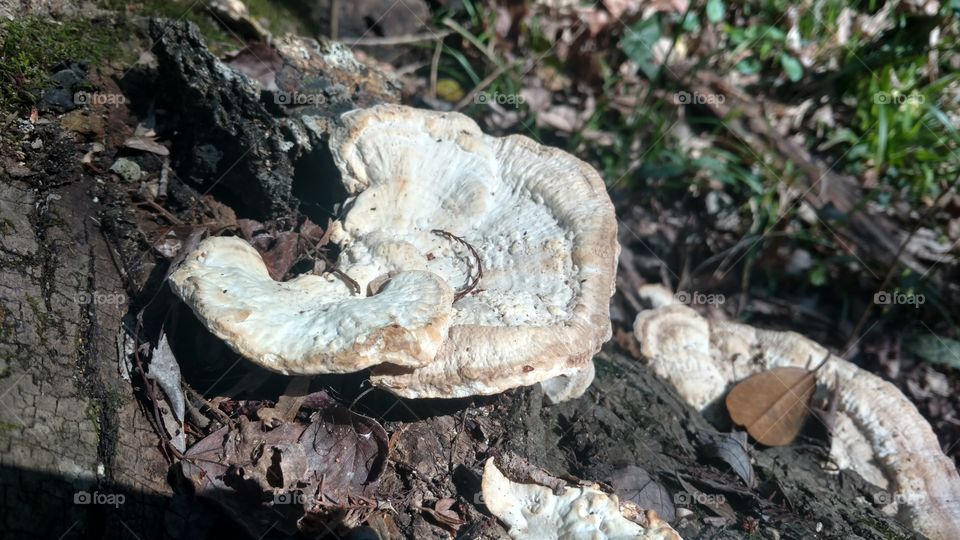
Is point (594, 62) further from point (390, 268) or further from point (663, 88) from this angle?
point (390, 268)

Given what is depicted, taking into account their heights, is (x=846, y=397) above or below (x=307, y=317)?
below
